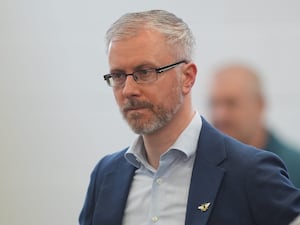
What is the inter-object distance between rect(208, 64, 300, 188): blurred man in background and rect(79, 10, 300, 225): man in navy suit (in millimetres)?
596

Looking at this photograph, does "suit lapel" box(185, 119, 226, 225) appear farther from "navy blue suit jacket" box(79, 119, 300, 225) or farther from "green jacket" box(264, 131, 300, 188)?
"green jacket" box(264, 131, 300, 188)

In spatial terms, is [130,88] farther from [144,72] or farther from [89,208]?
[89,208]

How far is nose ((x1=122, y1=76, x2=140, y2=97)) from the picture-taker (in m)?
1.56

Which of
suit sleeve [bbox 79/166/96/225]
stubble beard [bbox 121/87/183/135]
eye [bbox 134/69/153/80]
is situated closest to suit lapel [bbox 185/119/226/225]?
stubble beard [bbox 121/87/183/135]

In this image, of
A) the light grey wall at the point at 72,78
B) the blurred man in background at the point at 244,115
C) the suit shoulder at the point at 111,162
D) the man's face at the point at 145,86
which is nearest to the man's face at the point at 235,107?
the blurred man in background at the point at 244,115

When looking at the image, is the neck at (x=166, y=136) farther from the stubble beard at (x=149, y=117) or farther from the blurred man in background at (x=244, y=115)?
the blurred man in background at (x=244, y=115)

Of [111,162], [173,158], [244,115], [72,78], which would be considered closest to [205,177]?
[173,158]

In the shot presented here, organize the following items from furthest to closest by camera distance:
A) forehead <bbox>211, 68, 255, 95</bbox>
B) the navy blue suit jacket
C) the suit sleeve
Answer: forehead <bbox>211, 68, 255, 95</bbox>, the suit sleeve, the navy blue suit jacket

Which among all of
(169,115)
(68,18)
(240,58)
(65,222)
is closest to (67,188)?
(65,222)

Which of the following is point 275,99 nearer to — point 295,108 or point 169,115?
point 295,108

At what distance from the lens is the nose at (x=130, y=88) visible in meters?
1.56

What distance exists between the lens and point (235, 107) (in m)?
2.30

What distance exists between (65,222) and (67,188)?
0.16 m

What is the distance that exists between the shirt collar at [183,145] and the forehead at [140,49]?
0.66 feet
